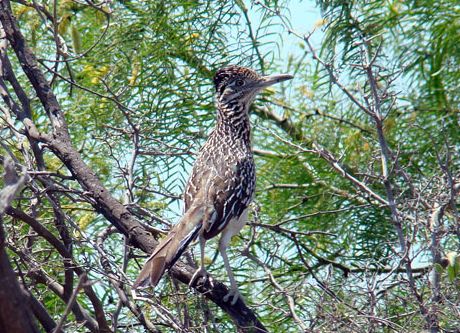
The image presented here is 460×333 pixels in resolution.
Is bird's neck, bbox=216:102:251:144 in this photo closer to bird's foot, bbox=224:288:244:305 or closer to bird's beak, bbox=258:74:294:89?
bird's beak, bbox=258:74:294:89

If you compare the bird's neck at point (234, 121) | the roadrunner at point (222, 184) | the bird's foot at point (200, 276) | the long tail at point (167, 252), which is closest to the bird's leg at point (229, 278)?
the roadrunner at point (222, 184)

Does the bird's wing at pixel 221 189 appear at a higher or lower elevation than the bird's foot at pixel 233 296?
higher

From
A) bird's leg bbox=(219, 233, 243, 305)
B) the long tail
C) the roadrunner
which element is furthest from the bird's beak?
the long tail

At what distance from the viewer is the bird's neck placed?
567 cm

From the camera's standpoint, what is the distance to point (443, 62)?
23.0ft

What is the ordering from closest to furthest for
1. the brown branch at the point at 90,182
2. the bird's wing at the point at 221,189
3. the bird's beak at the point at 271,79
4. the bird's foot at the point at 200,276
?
the brown branch at the point at 90,182
the bird's foot at the point at 200,276
the bird's wing at the point at 221,189
the bird's beak at the point at 271,79

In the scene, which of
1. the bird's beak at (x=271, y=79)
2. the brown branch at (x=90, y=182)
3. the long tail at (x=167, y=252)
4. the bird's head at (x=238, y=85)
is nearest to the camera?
the long tail at (x=167, y=252)

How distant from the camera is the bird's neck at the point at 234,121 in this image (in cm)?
567

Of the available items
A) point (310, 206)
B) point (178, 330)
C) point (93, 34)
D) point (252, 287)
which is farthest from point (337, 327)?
point (93, 34)

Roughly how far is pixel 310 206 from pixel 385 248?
75 cm

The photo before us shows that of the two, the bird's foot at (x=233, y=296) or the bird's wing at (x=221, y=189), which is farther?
the bird's wing at (x=221, y=189)

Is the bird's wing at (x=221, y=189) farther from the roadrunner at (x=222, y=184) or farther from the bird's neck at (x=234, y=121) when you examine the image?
the bird's neck at (x=234, y=121)

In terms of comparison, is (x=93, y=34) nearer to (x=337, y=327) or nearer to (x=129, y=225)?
(x=129, y=225)

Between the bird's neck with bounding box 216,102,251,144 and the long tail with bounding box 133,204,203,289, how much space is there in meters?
1.08
